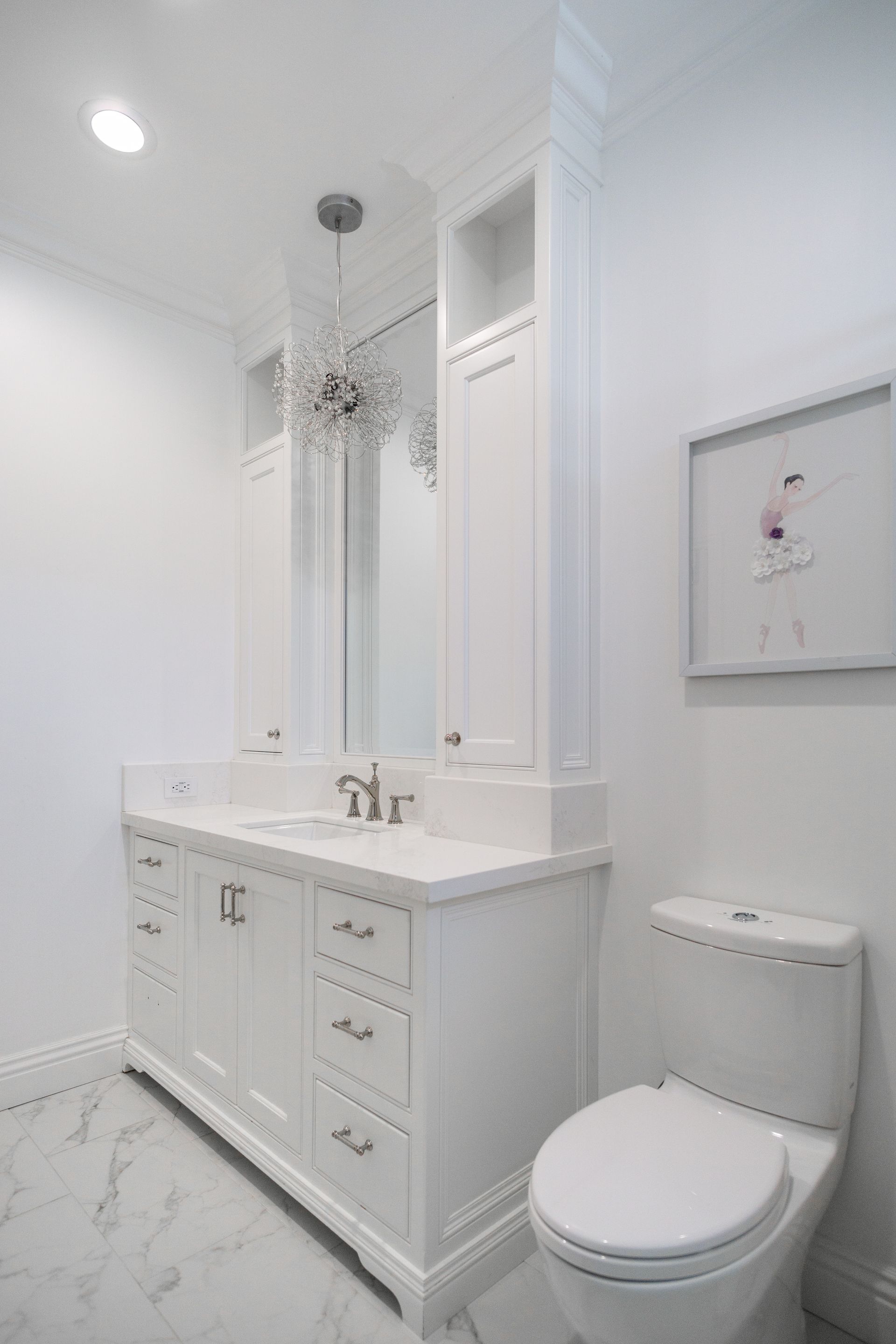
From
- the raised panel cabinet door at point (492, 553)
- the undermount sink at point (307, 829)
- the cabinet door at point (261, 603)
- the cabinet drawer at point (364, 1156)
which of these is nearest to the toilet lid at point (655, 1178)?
the cabinet drawer at point (364, 1156)

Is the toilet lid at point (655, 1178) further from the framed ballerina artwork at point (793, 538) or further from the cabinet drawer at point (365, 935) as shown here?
the framed ballerina artwork at point (793, 538)

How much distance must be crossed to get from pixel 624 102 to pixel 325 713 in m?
1.89

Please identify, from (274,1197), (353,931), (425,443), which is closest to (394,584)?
(425,443)

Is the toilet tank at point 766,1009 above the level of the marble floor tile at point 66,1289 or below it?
above

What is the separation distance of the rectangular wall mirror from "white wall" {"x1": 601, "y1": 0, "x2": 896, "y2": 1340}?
2.06 feet

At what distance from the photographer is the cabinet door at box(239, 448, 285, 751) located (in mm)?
2596

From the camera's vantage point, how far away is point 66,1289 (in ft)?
4.78

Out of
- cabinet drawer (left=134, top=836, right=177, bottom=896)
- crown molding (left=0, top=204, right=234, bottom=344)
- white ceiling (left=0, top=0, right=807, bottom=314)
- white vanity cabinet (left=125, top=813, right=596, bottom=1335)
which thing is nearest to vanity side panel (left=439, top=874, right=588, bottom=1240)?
white vanity cabinet (left=125, top=813, right=596, bottom=1335)

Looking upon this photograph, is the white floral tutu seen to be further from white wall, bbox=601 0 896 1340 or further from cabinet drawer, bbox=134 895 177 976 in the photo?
cabinet drawer, bbox=134 895 177 976

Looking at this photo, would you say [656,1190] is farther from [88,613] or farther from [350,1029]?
[88,613]

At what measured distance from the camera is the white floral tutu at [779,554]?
145cm

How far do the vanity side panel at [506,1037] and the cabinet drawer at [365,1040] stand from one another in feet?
0.26

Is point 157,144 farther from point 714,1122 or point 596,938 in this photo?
point 714,1122

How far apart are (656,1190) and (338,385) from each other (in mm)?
1959
